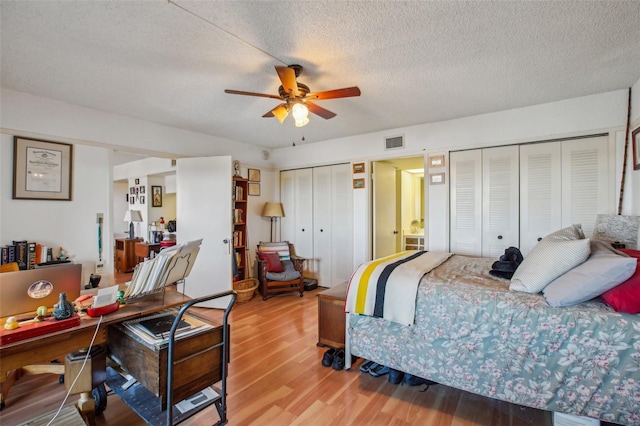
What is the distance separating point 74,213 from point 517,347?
4.05 m

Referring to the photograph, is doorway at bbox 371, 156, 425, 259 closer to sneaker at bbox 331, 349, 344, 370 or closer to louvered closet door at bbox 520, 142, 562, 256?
louvered closet door at bbox 520, 142, 562, 256

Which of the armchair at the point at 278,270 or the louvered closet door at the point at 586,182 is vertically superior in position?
the louvered closet door at the point at 586,182

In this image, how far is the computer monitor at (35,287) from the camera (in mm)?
1370

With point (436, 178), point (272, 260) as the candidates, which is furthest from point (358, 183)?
point (272, 260)

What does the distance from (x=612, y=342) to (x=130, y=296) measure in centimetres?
254

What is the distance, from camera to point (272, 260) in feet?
14.6

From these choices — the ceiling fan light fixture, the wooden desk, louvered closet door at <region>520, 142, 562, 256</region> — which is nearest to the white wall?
the ceiling fan light fixture

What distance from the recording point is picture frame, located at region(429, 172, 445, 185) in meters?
3.80

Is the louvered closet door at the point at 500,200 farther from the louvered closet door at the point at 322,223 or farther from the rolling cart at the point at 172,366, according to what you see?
the rolling cart at the point at 172,366

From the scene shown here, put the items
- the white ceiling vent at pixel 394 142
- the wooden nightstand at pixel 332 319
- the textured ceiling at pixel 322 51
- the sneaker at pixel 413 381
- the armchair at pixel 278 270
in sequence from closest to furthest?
the textured ceiling at pixel 322 51 < the sneaker at pixel 413 381 < the wooden nightstand at pixel 332 319 < the white ceiling vent at pixel 394 142 < the armchair at pixel 278 270

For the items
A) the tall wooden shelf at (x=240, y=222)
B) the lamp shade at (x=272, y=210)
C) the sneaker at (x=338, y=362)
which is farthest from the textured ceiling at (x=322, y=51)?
the sneaker at (x=338, y=362)

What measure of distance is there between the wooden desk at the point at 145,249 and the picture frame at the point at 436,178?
508cm

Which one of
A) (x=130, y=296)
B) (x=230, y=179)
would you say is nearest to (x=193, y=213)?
(x=230, y=179)

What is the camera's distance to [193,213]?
399 centimetres
